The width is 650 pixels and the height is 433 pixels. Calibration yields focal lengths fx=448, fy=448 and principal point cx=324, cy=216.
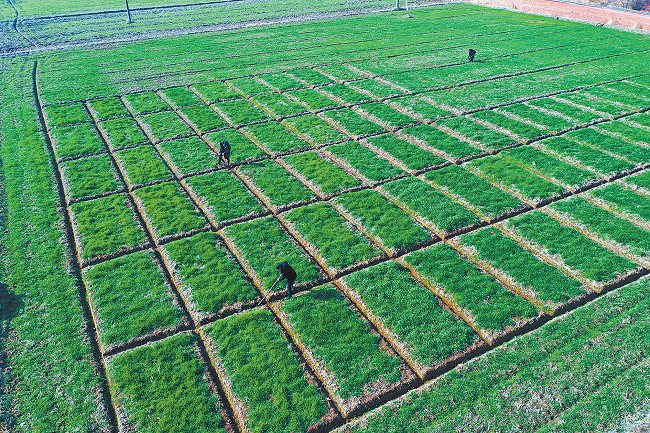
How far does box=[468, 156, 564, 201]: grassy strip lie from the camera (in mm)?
17000

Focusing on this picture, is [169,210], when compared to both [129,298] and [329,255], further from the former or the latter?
[329,255]

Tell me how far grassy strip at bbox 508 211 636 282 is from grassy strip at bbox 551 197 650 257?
78 cm

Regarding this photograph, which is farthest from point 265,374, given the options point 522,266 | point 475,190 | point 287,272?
point 475,190

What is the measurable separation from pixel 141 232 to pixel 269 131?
9220 mm

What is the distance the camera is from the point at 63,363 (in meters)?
10.9

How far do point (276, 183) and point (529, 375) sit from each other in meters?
11.5

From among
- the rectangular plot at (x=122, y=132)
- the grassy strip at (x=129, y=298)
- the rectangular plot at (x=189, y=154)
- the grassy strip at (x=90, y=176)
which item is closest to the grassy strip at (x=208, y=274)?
the grassy strip at (x=129, y=298)

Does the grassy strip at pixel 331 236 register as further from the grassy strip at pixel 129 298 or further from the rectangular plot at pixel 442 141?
the rectangular plot at pixel 442 141

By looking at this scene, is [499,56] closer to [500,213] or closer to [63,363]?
[500,213]

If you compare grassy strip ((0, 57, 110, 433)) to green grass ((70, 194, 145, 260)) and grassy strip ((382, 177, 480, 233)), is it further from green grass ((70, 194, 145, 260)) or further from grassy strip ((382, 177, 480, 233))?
grassy strip ((382, 177, 480, 233))

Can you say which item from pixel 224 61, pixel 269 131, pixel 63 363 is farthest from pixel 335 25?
pixel 63 363

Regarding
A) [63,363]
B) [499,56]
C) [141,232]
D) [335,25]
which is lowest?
[63,363]

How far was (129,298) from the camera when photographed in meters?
12.8

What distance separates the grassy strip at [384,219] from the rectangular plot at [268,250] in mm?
2691
